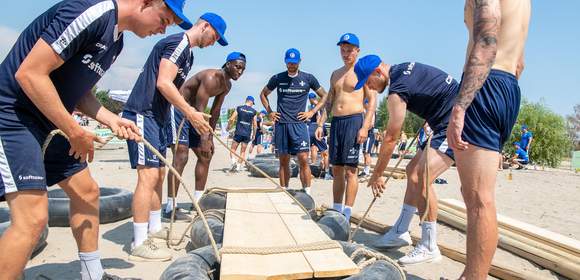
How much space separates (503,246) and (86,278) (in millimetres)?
3617

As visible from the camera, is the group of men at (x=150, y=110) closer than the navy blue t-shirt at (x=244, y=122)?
Yes

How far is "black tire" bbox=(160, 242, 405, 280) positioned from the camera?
2.32 m

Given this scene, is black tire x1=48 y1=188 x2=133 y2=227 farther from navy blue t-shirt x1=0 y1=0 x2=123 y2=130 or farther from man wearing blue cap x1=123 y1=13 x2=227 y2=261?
navy blue t-shirt x1=0 y1=0 x2=123 y2=130

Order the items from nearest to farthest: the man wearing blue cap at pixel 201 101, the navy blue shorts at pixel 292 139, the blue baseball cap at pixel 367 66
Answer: the blue baseball cap at pixel 367 66, the man wearing blue cap at pixel 201 101, the navy blue shorts at pixel 292 139

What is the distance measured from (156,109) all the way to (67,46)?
1.89m

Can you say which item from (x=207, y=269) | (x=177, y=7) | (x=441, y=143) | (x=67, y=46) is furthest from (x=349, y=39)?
(x=67, y=46)

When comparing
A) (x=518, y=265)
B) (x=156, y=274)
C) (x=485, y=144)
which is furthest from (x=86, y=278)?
(x=518, y=265)

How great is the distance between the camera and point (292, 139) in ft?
21.9

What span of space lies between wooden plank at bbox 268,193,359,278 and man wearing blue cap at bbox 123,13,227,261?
1.12 m

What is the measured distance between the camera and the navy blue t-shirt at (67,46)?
2.03m

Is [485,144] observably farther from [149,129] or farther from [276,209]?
[149,129]

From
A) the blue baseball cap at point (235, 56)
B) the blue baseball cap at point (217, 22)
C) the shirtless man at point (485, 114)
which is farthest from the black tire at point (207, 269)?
the blue baseball cap at point (235, 56)

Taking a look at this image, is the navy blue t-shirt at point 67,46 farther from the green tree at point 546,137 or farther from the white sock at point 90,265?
the green tree at point 546,137

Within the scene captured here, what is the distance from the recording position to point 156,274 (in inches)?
128
